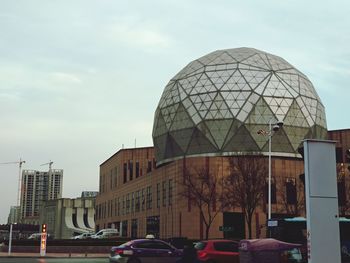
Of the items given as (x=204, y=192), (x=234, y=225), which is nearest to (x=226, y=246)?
(x=204, y=192)

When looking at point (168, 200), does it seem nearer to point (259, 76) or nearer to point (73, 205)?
point (259, 76)

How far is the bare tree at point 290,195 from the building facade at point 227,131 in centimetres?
12

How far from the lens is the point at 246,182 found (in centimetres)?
4816

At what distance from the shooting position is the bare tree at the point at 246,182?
47.3 m

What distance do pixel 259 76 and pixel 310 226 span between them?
180 ft

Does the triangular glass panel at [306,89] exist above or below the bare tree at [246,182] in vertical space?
above

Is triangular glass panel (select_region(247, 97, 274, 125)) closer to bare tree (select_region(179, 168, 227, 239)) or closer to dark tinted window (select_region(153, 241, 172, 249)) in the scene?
bare tree (select_region(179, 168, 227, 239))

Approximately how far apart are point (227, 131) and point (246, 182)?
15.0 metres

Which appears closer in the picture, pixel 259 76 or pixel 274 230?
pixel 274 230

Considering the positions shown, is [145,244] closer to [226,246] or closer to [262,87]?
[226,246]

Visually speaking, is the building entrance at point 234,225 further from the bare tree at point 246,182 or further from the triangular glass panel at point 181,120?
the triangular glass panel at point 181,120

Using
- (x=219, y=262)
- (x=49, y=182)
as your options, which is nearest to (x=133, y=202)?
Answer: (x=219, y=262)

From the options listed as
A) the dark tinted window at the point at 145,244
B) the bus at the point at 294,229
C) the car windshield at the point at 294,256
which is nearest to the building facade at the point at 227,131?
the bus at the point at 294,229

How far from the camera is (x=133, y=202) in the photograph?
79875 millimetres
